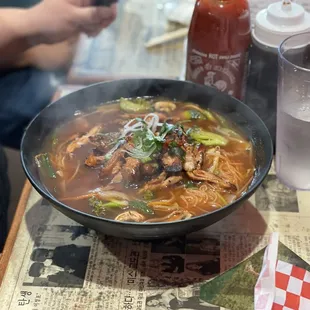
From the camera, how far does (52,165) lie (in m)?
1.47

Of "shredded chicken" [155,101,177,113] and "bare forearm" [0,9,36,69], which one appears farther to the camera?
"bare forearm" [0,9,36,69]

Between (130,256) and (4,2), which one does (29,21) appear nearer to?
(4,2)

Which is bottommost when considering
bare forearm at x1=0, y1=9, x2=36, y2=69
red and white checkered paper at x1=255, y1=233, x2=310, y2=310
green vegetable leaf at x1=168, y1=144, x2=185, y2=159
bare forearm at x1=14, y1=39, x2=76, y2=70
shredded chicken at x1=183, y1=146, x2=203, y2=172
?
bare forearm at x1=14, y1=39, x2=76, y2=70

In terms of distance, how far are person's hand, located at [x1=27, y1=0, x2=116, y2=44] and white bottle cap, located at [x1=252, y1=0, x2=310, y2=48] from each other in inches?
24.2

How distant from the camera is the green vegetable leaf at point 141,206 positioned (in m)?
1.31

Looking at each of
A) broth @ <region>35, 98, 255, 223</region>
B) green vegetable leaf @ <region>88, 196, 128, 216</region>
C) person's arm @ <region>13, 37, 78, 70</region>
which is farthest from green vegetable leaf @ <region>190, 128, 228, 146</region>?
person's arm @ <region>13, 37, 78, 70</region>

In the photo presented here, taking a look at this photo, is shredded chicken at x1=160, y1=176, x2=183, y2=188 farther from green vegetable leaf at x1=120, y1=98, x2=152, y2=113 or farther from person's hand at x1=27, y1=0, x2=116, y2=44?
person's hand at x1=27, y1=0, x2=116, y2=44

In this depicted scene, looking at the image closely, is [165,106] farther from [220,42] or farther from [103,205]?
[103,205]

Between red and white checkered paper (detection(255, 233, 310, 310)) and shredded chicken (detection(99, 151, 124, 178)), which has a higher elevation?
shredded chicken (detection(99, 151, 124, 178))

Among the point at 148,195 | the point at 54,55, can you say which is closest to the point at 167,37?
the point at 54,55

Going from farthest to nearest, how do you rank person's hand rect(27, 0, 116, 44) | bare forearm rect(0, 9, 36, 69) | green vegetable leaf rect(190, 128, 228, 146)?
1. bare forearm rect(0, 9, 36, 69)
2. person's hand rect(27, 0, 116, 44)
3. green vegetable leaf rect(190, 128, 228, 146)

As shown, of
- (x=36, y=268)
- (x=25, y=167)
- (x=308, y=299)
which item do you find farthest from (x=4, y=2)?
(x=308, y=299)

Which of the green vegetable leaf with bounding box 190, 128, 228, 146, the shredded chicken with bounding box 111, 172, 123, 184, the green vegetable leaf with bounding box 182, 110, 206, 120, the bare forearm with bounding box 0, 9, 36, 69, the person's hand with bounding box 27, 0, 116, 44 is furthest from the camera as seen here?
the bare forearm with bounding box 0, 9, 36, 69

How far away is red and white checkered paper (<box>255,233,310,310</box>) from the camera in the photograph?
1.22 metres
